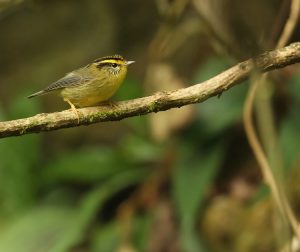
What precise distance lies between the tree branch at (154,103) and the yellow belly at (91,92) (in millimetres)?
195

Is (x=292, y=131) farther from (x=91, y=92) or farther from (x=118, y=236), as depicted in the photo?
(x=91, y=92)

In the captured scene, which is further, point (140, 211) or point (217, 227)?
point (140, 211)

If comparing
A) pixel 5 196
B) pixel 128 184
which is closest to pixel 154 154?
pixel 128 184

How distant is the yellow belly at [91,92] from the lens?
2.79 metres

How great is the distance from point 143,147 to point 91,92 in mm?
2347

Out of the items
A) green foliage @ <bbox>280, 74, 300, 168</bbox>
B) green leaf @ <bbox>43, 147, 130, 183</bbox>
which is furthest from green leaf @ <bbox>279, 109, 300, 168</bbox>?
green leaf @ <bbox>43, 147, 130, 183</bbox>

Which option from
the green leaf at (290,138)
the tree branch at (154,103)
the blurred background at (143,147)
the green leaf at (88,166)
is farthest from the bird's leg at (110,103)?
the green leaf at (88,166)

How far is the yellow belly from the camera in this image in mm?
2787

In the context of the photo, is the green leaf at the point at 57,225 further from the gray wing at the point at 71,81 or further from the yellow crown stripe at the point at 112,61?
the yellow crown stripe at the point at 112,61

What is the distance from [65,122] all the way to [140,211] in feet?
8.75

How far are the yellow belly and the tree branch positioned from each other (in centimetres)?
20

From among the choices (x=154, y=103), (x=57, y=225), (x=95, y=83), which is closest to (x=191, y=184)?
(x=57, y=225)

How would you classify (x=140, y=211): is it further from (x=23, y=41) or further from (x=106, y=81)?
(x=106, y=81)

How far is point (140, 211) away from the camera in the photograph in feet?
16.7
